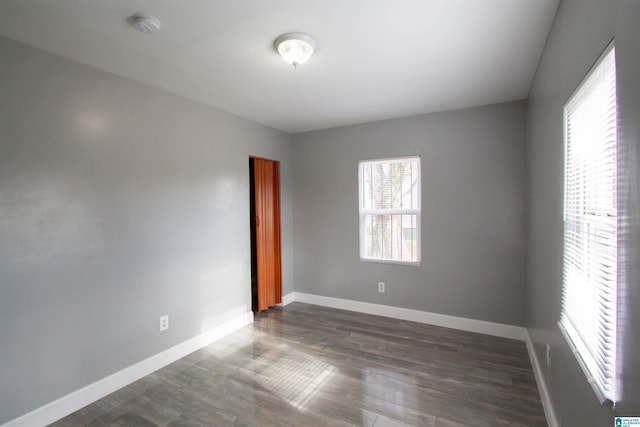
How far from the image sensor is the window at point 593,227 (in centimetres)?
104

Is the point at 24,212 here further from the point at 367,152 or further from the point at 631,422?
the point at 367,152

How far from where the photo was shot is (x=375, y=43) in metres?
2.05

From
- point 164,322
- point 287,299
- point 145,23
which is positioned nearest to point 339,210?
point 287,299

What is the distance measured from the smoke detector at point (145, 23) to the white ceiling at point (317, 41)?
0.13 feet

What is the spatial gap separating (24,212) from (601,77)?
320cm

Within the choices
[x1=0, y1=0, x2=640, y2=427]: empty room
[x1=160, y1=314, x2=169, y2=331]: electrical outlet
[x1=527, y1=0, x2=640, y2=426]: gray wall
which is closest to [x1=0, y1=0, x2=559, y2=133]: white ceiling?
[x1=0, y1=0, x2=640, y2=427]: empty room

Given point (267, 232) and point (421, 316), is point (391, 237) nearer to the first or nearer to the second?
point (421, 316)

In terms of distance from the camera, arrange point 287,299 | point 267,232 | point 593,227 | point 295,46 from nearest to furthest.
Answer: point 593,227
point 295,46
point 267,232
point 287,299

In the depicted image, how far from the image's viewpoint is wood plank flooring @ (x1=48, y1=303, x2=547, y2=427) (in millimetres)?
2080

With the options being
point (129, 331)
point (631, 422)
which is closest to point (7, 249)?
point (129, 331)

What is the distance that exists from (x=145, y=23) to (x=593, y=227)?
2.51m

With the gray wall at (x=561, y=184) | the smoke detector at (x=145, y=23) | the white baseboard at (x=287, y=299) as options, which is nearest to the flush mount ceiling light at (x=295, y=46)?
the smoke detector at (x=145, y=23)

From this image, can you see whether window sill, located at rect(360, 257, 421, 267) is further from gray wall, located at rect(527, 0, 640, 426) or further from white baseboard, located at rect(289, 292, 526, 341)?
gray wall, located at rect(527, 0, 640, 426)

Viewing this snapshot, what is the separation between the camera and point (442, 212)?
3592 millimetres
